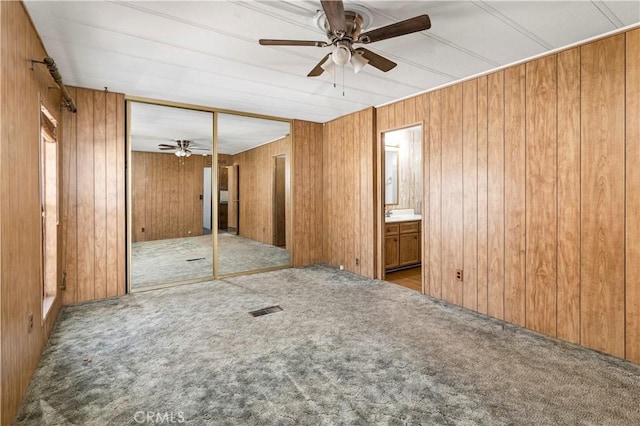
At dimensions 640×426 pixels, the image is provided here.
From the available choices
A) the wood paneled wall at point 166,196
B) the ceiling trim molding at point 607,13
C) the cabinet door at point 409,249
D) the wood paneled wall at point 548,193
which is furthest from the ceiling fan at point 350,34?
the wood paneled wall at point 166,196

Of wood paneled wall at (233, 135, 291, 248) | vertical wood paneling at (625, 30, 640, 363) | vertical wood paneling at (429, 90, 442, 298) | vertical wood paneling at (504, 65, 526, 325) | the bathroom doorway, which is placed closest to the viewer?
vertical wood paneling at (625, 30, 640, 363)

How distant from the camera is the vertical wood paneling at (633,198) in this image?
238 cm

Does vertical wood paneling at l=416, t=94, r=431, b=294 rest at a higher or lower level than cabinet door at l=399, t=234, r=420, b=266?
higher

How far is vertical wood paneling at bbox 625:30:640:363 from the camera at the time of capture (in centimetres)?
238

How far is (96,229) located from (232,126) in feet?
9.35

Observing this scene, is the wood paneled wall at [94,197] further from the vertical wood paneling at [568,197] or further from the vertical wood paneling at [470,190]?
the vertical wood paneling at [568,197]

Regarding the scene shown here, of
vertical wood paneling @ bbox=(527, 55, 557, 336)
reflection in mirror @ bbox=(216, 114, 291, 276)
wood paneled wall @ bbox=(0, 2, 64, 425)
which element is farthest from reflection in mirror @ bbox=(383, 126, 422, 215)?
wood paneled wall @ bbox=(0, 2, 64, 425)

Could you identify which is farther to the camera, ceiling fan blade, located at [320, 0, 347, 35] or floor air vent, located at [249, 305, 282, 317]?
floor air vent, located at [249, 305, 282, 317]

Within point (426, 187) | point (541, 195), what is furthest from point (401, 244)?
point (541, 195)

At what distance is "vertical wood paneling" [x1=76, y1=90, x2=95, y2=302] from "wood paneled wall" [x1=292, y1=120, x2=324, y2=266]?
2885 millimetres

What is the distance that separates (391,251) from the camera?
16.8 feet

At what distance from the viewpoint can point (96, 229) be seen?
3846 mm

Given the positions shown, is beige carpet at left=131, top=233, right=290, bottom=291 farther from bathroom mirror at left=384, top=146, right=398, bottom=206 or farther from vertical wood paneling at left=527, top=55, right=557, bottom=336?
vertical wood paneling at left=527, top=55, right=557, bottom=336

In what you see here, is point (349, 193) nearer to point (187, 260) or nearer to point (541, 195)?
point (541, 195)
